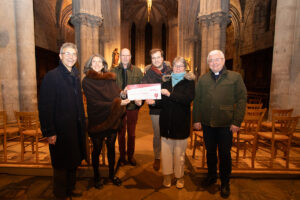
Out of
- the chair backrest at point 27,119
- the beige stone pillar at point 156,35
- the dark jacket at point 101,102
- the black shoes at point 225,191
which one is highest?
the beige stone pillar at point 156,35

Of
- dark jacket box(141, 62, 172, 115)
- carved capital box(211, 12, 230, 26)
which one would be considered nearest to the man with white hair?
dark jacket box(141, 62, 172, 115)

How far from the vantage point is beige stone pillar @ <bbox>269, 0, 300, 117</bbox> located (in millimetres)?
4438

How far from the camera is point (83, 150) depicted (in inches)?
88.8

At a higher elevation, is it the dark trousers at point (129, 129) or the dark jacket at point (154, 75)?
the dark jacket at point (154, 75)

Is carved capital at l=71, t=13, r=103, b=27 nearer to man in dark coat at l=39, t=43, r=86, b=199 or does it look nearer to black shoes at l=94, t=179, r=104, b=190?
man in dark coat at l=39, t=43, r=86, b=199

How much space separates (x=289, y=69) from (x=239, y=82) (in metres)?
3.38

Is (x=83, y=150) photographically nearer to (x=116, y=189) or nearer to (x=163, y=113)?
(x=116, y=189)

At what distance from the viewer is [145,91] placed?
87.3 inches

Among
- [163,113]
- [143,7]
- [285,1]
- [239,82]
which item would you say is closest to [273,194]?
[239,82]

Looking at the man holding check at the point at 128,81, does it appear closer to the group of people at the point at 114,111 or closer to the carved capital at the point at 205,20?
the group of people at the point at 114,111

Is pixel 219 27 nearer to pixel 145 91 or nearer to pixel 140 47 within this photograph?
pixel 145 91

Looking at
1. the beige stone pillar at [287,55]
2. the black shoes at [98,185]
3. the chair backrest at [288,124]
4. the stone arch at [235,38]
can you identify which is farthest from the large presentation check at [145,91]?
the stone arch at [235,38]

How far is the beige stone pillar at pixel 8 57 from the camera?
4.14 m

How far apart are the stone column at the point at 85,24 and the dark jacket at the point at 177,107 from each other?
6.26 meters
